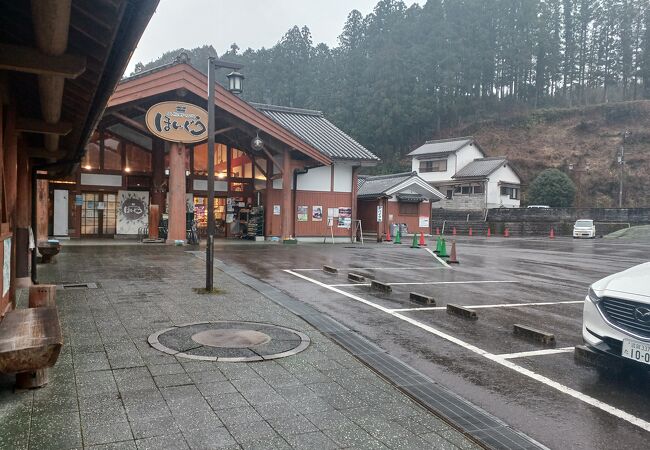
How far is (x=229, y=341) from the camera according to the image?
19.8 ft

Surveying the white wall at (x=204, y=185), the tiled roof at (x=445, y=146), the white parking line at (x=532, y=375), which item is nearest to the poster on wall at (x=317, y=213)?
the white wall at (x=204, y=185)

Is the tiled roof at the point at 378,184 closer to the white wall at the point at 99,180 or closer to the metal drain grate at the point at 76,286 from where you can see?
the white wall at the point at 99,180

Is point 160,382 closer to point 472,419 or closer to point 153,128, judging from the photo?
point 472,419

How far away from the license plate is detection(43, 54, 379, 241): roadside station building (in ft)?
59.5

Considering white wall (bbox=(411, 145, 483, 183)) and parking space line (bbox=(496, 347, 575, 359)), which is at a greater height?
white wall (bbox=(411, 145, 483, 183))

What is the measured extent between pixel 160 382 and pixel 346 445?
Answer: 2073 mm

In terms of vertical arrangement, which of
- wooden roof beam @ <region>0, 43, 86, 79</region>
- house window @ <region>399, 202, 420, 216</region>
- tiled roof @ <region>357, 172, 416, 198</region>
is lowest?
house window @ <region>399, 202, 420, 216</region>

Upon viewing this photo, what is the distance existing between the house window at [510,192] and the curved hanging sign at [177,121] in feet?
129

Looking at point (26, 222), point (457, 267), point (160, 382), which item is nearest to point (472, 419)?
point (160, 382)

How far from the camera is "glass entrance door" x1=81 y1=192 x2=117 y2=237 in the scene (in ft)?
76.0

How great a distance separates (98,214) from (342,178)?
1275cm

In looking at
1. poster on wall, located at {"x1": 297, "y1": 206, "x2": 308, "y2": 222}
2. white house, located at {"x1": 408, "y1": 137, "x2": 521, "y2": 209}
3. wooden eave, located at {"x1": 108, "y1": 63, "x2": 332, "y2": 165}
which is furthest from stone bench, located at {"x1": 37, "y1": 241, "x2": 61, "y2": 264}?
white house, located at {"x1": 408, "y1": 137, "x2": 521, "y2": 209}

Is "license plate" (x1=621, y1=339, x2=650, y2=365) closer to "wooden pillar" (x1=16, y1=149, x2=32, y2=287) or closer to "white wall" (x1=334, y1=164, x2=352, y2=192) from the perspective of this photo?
"wooden pillar" (x1=16, y1=149, x2=32, y2=287)

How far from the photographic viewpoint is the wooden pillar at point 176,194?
20.1 metres
